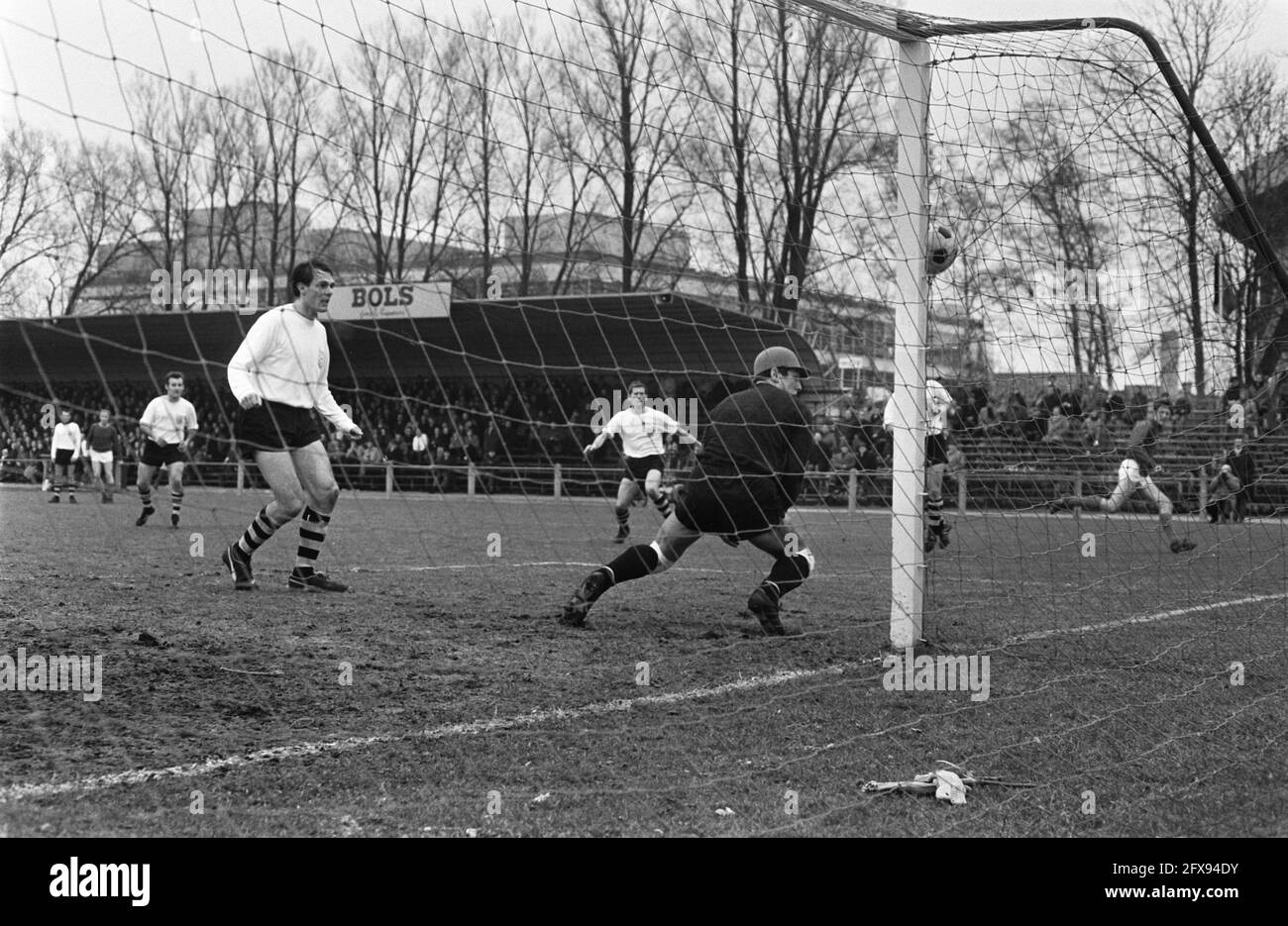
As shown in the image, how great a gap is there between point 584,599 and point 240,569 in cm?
265

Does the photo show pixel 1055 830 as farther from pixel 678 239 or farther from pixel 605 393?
pixel 605 393

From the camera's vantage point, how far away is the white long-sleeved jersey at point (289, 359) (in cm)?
773

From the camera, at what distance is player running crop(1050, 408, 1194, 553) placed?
9117 millimetres

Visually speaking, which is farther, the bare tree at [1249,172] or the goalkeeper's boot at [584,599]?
the bare tree at [1249,172]

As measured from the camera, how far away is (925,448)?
6395mm

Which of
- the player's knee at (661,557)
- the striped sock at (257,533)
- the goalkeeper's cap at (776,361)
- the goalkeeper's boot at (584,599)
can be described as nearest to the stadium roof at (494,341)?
the goalkeeper's cap at (776,361)

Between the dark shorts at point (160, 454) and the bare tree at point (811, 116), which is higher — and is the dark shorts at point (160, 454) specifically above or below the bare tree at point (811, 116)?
below

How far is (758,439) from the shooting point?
6.74m

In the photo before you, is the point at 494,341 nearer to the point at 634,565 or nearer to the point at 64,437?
the point at 634,565

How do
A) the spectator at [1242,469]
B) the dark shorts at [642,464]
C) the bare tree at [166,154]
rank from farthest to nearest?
1. the dark shorts at [642,464]
2. the spectator at [1242,469]
3. the bare tree at [166,154]

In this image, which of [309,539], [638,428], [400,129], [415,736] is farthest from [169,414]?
[415,736]

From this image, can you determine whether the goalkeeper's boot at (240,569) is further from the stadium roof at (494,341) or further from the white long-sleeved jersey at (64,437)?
the white long-sleeved jersey at (64,437)

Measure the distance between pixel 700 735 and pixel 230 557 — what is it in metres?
4.80

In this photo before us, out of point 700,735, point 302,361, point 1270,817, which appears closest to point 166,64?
point 700,735
